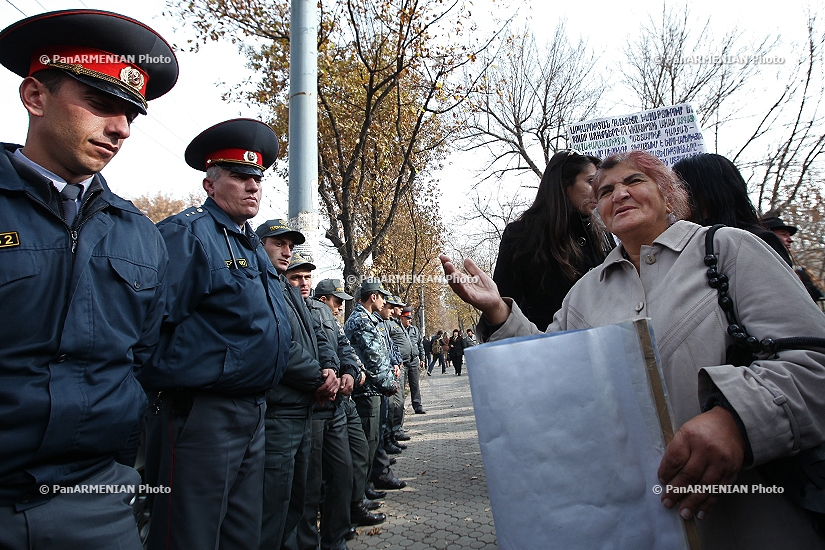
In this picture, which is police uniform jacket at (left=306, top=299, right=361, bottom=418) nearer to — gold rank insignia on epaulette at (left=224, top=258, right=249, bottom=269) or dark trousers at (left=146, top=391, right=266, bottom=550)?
gold rank insignia on epaulette at (left=224, top=258, right=249, bottom=269)

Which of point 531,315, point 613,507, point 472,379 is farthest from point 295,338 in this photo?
point 613,507

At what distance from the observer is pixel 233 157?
10.2ft

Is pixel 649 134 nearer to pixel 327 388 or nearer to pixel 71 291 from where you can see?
pixel 327 388

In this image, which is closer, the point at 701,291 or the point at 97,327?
the point at 701,291

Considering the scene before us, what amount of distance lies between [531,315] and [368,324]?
3823mm

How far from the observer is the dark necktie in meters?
1.69

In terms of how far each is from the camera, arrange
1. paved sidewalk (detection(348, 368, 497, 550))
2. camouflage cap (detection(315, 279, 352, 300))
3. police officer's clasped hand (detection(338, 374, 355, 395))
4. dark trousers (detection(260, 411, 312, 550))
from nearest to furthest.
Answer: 1. dark trousers (detection(260, 411, 312, 550))
2. police officer's clasped hand (detection(338, 374, 355, 395))
3. paved sidewalk (detection(348, 368, 497, 550))
4. camouflage cap (detection(315, 279, 352, 300))

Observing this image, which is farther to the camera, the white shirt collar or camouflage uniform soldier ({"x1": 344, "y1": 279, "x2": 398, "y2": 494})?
camouflage uniform soldier ({"x1": 344, "y1": 279, "x2": 398, "y2": 494})

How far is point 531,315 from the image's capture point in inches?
112

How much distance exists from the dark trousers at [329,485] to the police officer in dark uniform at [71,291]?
2177 millimetres

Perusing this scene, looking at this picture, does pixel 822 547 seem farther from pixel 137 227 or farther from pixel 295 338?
pixel 295 338

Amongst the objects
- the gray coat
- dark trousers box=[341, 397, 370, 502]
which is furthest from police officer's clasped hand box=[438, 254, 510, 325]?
dark trousers box=[341, 397, 370, 502]

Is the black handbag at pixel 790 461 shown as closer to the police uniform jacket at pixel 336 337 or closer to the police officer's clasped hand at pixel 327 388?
the police officer's clasped hand at pixel 327 388

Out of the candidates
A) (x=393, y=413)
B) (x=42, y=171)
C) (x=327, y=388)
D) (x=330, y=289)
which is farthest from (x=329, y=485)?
(x=393, y=413)
